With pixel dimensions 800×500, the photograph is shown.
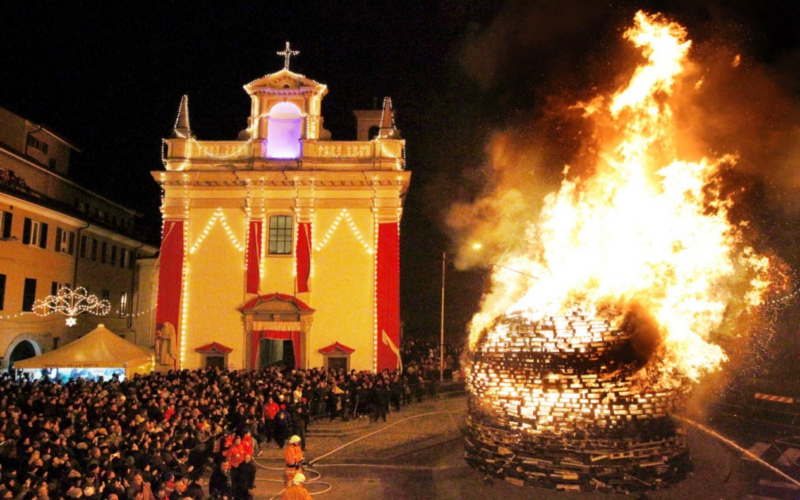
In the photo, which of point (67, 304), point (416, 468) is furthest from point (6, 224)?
point (416, 468)

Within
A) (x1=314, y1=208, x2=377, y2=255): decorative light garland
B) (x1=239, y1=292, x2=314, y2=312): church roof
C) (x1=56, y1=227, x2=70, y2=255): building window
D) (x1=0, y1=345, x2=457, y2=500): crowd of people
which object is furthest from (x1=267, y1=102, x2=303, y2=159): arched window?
(x1=56, y1=227, x2=70, y2=255): building window

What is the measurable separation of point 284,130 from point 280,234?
5126 millimetres

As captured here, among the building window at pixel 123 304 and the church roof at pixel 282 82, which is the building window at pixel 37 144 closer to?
the building window at pixel 123 304

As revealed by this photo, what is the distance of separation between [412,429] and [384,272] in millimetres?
9402

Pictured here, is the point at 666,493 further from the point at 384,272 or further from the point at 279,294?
the point at 279,294

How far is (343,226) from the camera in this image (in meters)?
27.0

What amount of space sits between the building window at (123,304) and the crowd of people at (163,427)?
19580mm

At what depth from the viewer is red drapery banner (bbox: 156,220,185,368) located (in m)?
26.3

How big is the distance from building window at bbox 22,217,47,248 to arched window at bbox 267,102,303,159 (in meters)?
12.4

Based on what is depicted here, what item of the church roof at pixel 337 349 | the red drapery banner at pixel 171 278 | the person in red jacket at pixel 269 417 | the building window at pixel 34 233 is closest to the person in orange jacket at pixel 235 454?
the person in red jacket at pixel 269 417

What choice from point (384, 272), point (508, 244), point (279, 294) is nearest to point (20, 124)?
point (279, 294)

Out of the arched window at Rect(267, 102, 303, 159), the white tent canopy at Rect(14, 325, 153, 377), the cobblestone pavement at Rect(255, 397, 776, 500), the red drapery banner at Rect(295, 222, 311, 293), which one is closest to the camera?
the cobblestone pavement at Rect(255, 397, 776, 500)

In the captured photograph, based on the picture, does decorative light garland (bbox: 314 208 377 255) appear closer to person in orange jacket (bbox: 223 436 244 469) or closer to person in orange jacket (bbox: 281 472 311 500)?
person in orange jacket (bbox: 223 436 244 469)

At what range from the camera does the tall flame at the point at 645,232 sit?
11.7 meters
